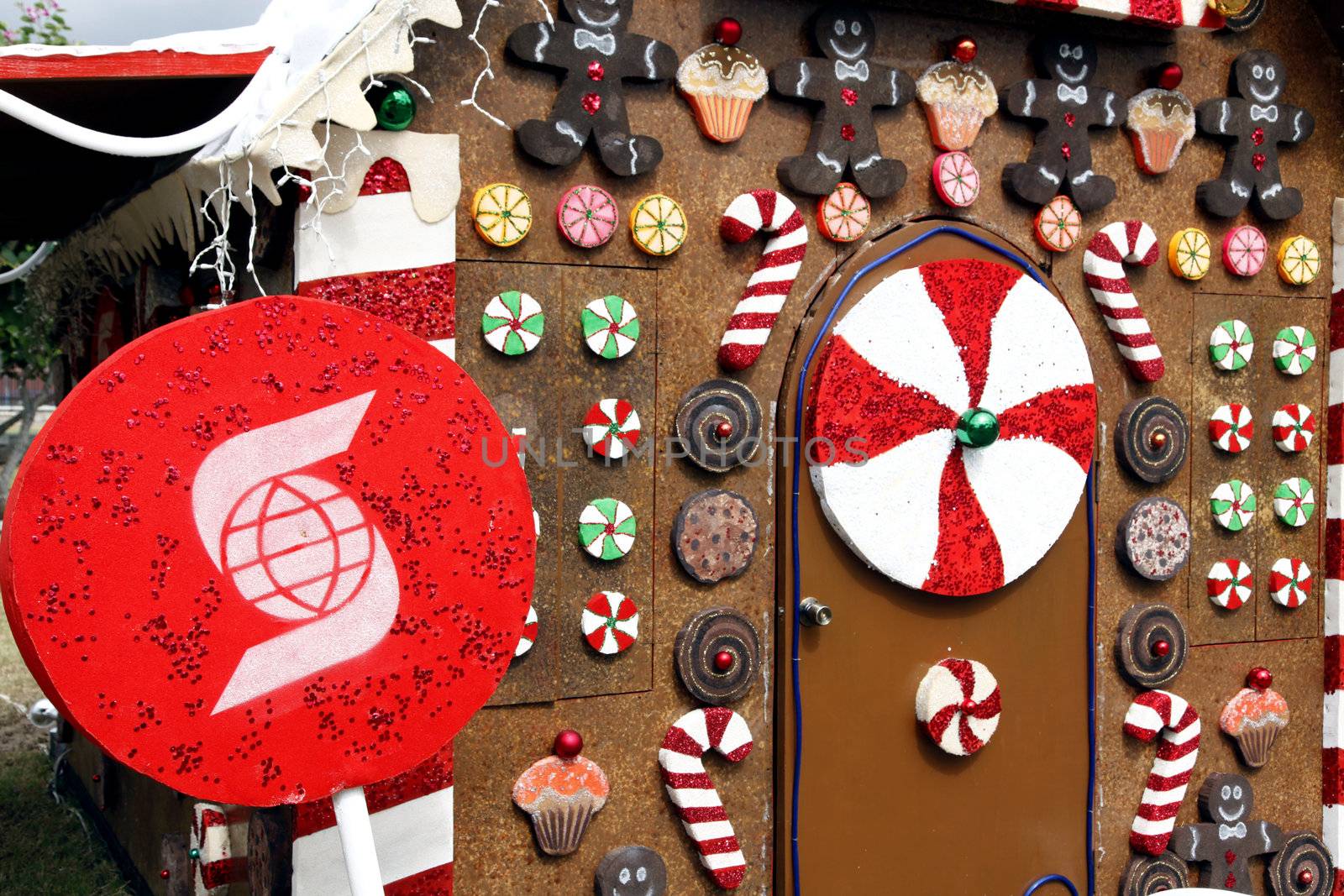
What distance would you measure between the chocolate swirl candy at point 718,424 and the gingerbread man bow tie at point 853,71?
2.51 ft

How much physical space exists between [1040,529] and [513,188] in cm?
155

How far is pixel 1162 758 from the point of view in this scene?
3.14 m

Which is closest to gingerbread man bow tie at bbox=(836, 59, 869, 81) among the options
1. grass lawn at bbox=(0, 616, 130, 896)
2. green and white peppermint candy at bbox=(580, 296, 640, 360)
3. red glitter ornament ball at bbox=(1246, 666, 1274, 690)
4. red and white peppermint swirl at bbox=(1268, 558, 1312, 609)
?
green and white peppermint candy at bbox=(580, 296, 640, 360)

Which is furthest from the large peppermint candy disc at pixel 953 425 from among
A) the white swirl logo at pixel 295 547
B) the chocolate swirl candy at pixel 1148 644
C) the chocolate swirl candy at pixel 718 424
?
the white swirl logo at pixel 295 547

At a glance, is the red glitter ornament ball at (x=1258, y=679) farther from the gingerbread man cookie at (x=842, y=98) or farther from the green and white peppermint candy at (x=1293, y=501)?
the gingerbread man cookie at (x=842, y=98)

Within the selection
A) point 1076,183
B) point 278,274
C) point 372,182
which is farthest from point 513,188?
point 1076,183

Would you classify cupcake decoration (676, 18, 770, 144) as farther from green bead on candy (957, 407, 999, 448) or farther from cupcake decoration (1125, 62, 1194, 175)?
cupcake decoration (1125, 62, 1194, 175)

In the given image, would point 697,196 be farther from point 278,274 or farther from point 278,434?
point 278,434

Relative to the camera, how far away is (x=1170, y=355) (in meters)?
3.13

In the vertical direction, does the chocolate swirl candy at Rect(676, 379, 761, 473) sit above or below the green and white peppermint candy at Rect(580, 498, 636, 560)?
above

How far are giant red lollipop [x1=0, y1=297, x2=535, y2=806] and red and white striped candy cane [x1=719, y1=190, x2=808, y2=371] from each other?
0.83 metres

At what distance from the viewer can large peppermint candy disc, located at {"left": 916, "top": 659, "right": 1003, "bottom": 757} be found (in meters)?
2.80

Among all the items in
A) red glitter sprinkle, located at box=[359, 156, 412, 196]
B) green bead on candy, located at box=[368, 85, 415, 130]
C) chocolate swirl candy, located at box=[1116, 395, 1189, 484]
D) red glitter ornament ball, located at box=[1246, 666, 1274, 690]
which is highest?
green bead on candy, located at box=[368, 85, 415, 130]

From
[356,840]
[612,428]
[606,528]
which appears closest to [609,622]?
[606,528]
